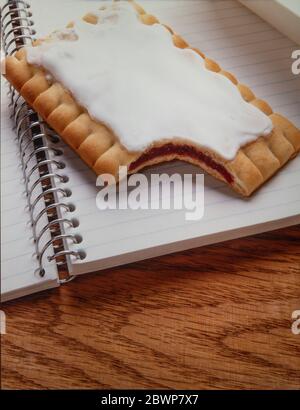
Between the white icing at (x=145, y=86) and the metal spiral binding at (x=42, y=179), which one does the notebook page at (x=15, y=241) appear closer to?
the metal spiral binding at (x=42, y=179)

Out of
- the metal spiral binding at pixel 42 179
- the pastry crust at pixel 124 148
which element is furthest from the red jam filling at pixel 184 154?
the metal spiral binding at pixel 42 179

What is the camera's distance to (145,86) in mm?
855

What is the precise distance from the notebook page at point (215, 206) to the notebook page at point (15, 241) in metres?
0.05

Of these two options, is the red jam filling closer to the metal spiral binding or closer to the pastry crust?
the pastry crust

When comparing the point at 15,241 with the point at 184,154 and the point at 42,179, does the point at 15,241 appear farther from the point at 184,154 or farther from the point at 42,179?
the point at 184,154

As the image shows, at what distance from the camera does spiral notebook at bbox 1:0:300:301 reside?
2.51 ft

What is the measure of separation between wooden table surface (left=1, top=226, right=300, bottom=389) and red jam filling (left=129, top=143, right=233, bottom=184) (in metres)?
0.10

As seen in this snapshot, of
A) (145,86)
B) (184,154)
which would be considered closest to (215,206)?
(184,154)

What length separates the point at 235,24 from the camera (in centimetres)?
106

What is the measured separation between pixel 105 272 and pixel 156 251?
70 mm

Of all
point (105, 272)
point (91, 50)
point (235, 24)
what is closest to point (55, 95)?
point (91, 50)

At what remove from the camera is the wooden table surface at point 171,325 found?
0.72 m

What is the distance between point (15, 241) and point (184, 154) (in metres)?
0.25
